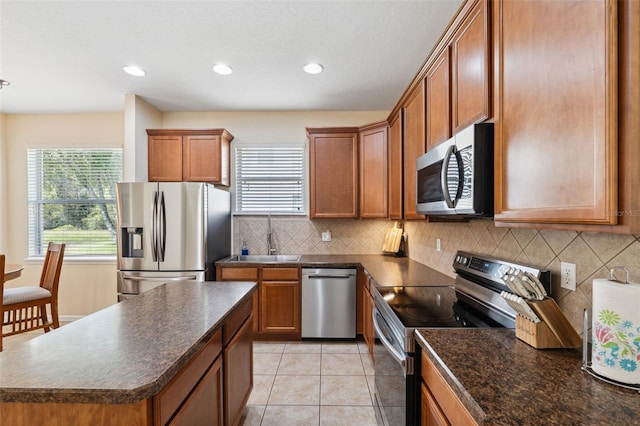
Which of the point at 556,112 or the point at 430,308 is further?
the point at 430,308

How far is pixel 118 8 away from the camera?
6.50ft

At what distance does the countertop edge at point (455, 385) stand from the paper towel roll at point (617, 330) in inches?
16.5

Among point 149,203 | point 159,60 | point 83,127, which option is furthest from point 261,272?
point 83,127

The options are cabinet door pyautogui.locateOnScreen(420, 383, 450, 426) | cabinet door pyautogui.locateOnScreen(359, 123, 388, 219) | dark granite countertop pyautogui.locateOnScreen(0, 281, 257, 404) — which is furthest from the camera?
cabinet door pyautogui.locateOnScreen(359, 123, 388, 219)

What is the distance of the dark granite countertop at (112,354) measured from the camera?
83cm

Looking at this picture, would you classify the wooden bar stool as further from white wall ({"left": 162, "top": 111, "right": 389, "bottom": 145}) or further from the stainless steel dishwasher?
the stainless steel dishwasher

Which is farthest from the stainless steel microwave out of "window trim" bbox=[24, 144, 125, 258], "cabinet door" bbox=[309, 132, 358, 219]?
"window trim" bbox=[24, 144, 125, 258]

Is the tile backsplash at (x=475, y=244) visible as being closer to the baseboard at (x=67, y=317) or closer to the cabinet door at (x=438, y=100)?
the cabinet door at (x=438, y=100)

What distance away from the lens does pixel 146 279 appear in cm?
303

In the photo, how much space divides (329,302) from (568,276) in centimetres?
231

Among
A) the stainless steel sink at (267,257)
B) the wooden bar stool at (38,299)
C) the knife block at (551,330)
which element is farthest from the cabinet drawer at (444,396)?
the wooden bar stool at (38,299)

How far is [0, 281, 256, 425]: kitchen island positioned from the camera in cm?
85

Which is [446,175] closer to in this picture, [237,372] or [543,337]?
[543,337]

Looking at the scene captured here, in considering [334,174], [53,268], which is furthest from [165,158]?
[334,174]
